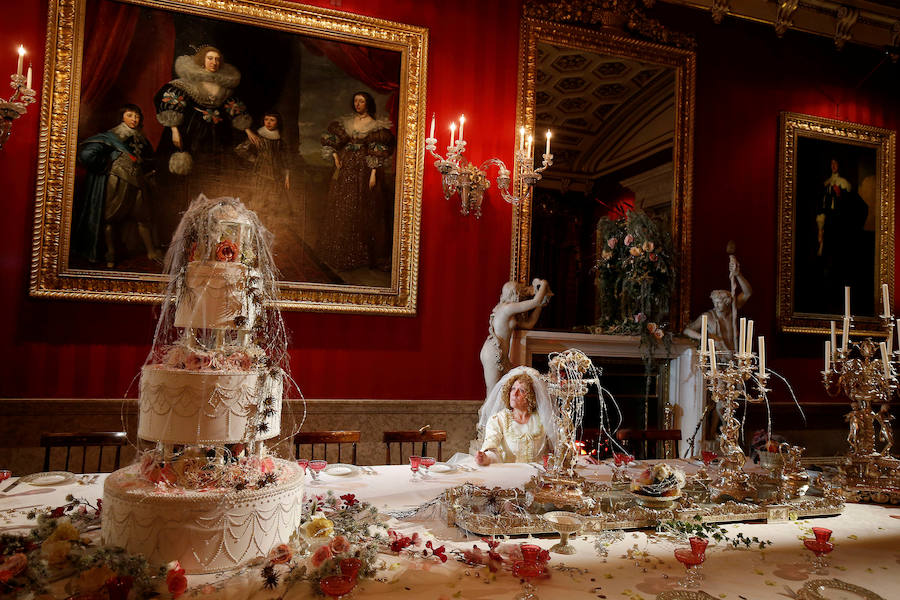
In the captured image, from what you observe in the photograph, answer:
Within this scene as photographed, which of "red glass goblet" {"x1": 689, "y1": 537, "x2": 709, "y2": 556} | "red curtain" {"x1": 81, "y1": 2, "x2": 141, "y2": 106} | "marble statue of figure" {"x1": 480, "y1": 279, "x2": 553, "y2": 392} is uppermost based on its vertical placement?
"red curtain" {"x1": 81, "y1": 2, "x2": 141, "y2": 106}

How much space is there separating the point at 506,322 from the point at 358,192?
1919mm

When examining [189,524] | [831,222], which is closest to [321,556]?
[189,524]

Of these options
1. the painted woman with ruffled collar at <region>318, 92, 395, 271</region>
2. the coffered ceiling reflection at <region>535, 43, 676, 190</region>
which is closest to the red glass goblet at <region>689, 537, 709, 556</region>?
the painted woman with ruffled collar at <region>318, 92, 395, 271</region>

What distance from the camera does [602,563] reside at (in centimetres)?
252

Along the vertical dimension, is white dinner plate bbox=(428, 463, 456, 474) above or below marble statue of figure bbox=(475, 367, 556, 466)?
below

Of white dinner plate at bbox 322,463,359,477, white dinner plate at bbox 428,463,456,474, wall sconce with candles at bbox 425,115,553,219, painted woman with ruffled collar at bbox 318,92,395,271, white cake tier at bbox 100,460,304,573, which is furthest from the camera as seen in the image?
wall sconce with candles at bbox 425,115,553,219

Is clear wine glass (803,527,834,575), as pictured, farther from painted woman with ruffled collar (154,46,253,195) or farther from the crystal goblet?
painted woman with ruffled collar (154,46,253,195)

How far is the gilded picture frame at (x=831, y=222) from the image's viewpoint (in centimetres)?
749

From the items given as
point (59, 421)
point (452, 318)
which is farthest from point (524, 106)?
point (59, 421)

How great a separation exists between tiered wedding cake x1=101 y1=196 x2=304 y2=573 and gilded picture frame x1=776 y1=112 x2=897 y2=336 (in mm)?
6747

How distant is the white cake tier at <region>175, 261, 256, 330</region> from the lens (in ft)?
8.64

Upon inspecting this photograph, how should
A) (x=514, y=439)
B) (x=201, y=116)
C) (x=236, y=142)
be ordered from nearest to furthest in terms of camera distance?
(x=514, y=439)
(x=201, y=116)
(x=236, y=142)

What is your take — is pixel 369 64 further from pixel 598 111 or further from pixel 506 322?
pixel 506 322

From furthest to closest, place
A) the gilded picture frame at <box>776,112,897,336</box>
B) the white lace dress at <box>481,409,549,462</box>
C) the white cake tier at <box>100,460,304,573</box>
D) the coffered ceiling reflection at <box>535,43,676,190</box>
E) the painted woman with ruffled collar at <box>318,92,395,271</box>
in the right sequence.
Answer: the gilded picture frame at <box>776,112,897,336</box>, the coffered ceiling reflection at <box>535,43,676,190</box>, the painted woman with ruffled collar at <box>318,92,395,271</box>, the white lace dress at <box>481,409,549,462</box>, the white cake tier at <box>100,460,304,573</box>
